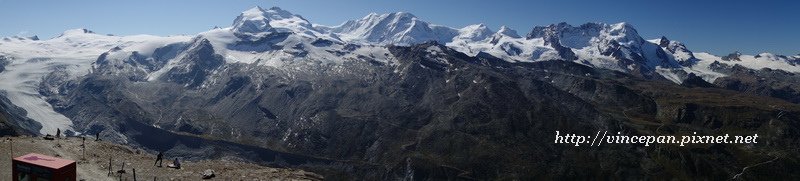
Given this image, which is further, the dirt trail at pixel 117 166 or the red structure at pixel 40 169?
the dirt trail at pixel 117 166

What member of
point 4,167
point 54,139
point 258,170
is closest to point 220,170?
point 258,170

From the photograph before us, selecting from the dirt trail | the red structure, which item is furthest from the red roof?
the dirt trail

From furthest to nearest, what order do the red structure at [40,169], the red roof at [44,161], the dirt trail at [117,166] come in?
the dirt trail at [117,166], the red roof at [44,161], the red structure at [40,169]

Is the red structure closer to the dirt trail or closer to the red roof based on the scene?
the red roof

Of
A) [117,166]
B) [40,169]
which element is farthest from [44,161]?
[117,166]

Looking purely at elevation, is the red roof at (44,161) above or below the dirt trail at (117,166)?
below

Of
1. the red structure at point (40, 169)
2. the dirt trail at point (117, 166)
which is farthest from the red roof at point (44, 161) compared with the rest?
the dirt trail at point (117, 166)

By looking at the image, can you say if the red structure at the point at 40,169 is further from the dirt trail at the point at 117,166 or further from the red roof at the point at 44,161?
the dirt trail at the point at 117,166

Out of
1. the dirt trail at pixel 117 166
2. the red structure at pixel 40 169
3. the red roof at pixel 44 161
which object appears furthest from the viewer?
the dirt trail at pixel 117 166
